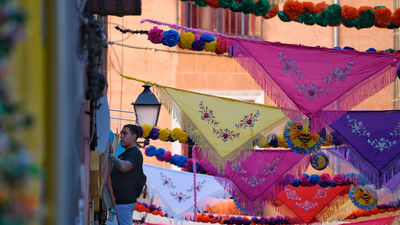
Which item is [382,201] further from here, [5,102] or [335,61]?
[5,102]

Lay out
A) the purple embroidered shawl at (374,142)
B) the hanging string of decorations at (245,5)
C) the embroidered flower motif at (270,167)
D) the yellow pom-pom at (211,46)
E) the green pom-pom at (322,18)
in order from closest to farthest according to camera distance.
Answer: the hanging string of decorations at (245,5)
the green pom-pom at (322,18)
the yellow pom-pom at (211,46)
the purple embroidered shawl at (374,142)
the embroidered flower motif at (270,167)

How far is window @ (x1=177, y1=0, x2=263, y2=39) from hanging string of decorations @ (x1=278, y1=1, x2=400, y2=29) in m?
12.3

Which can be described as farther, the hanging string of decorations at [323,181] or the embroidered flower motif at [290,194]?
the embroidered flower motif at [290,194]

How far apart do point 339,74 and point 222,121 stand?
290 centimetres

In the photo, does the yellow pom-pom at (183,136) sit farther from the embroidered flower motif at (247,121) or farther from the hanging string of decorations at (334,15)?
the hanging string of decorations at (334,15)

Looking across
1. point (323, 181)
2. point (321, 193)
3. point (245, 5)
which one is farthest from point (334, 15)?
point (321, 193)

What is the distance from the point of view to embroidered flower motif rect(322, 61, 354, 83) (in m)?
8.16

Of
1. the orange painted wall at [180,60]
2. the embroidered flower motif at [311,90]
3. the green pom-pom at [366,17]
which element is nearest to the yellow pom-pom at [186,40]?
the embroidered flower motif at [311,90]

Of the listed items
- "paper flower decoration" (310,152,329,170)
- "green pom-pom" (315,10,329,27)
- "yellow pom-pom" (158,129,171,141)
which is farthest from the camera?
"yellow pom-pom" (158,129,171,141)

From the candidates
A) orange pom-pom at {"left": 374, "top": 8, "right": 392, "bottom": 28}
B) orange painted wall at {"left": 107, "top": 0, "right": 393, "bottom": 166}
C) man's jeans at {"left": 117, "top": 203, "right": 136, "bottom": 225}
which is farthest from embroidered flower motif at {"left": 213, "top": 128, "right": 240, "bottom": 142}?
orange painted wall at {"left": 107, "top": 0, "right": 393, "bottom": 166}

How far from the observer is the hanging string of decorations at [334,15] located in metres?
7.85

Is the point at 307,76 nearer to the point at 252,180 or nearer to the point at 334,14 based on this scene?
the point at 334,14

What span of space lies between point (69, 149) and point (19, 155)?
922 millimetres

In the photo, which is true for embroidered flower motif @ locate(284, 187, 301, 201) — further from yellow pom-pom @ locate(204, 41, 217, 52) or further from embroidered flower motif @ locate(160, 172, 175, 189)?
yellow pom-pom @ locate(204, 41, 217, 52)
